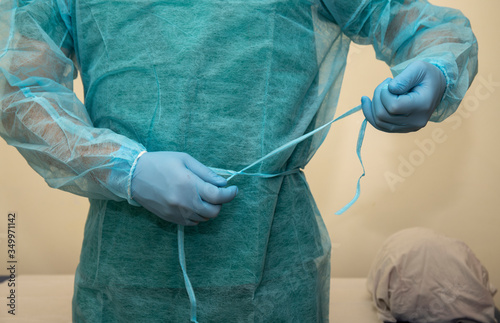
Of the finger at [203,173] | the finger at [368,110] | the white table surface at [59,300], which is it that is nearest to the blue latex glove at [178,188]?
the finger at [203,173]

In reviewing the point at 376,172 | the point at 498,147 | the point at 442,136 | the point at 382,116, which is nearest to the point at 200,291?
the point at 382,116

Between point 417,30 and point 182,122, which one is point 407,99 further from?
point 182,122

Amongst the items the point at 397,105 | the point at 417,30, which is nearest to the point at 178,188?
the point at 397,105

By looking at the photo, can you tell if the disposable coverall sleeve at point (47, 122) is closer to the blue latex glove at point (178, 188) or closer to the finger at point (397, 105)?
the blue latex glove at point (178, 188)

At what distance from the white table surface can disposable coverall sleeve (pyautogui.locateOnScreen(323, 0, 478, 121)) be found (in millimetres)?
1021

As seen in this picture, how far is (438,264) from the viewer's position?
5.36 ft

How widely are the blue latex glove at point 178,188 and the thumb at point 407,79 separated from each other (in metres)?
0.30

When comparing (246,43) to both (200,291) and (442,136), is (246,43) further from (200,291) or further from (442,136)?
(442,136)

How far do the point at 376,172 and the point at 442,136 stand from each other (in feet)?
1.04

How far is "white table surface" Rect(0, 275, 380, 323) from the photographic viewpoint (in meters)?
1.60

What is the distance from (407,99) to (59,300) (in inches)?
58.8

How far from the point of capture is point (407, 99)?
720 mm

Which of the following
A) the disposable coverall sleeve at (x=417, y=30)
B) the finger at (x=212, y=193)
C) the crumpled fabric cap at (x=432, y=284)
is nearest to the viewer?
the finger at (x=212, y=193)

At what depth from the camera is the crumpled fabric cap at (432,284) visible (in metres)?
1.59
